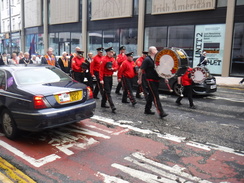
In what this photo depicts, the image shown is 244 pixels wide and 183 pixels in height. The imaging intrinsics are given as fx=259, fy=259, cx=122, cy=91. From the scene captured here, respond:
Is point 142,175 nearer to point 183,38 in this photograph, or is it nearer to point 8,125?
point 8,125

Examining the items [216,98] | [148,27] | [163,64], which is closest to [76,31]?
[148,27]

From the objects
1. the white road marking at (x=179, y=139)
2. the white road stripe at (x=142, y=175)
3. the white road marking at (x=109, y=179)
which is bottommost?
the white road marking at (x=109, y=179)

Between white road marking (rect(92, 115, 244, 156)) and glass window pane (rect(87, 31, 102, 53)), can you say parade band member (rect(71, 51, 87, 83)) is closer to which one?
white road marking (rect(92, 115, 244, 156))

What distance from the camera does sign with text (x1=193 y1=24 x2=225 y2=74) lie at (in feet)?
56.7

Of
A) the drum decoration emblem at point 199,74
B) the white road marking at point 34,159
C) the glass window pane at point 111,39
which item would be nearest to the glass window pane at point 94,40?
the glass window pane at point 111,39

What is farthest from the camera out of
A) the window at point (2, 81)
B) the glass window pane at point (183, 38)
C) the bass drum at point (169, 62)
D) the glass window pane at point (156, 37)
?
the glass window pane at point (156, 37)

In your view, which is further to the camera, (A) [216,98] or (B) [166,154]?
(A) [216,98]

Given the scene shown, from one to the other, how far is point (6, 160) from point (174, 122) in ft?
12.6

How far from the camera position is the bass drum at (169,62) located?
20.1ft

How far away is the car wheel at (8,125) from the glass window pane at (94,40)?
67.1ft

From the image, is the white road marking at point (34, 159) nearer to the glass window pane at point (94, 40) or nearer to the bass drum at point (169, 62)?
the bass drum at point (169, 62)

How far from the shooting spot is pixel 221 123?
6266 mm

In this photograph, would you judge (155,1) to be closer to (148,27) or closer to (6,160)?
(148,27)

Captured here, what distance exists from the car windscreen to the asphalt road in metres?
1.09
